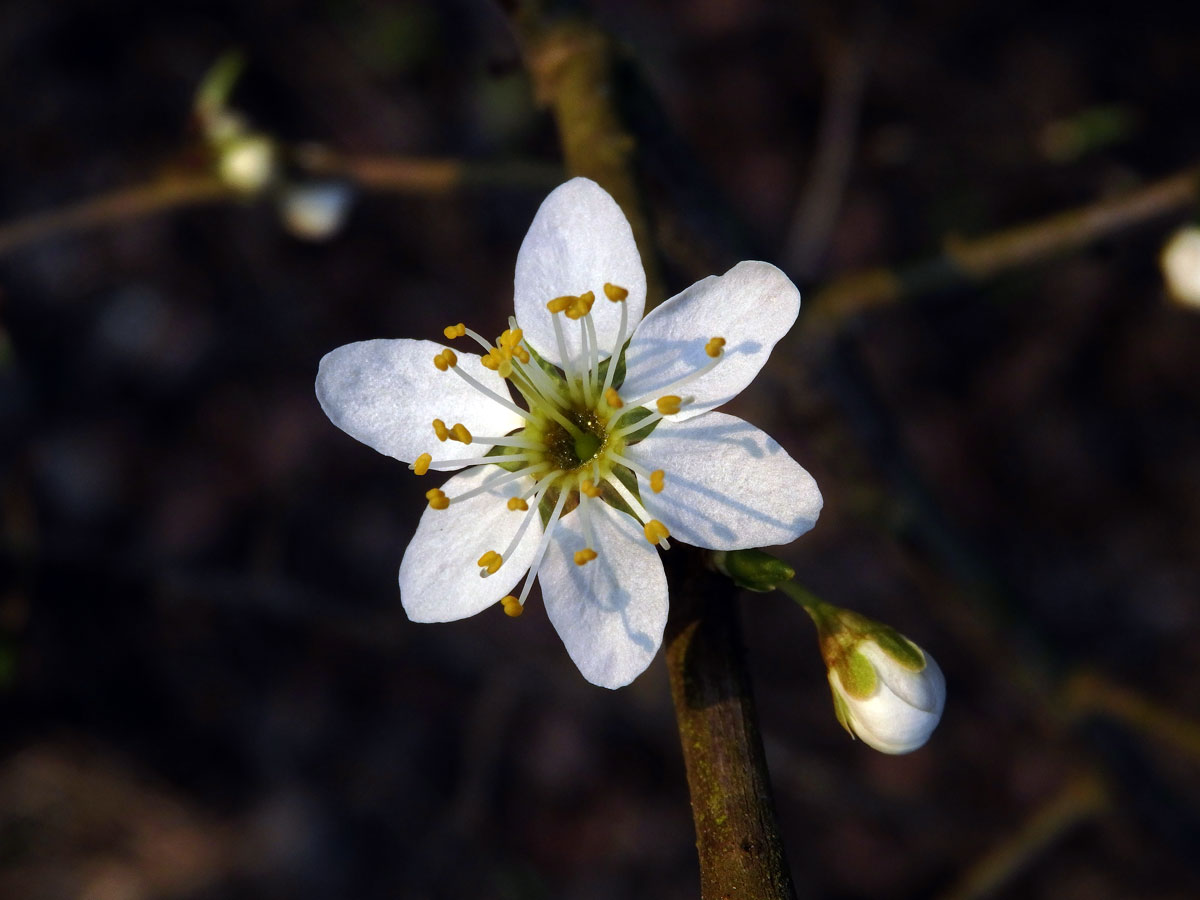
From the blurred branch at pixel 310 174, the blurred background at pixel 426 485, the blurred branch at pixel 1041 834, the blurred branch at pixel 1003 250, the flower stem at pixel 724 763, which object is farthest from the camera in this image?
the blurred background at pixel 426 485

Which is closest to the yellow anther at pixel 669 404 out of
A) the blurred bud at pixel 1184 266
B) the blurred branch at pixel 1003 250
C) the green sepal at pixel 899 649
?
the green sepal at pixel 899 649

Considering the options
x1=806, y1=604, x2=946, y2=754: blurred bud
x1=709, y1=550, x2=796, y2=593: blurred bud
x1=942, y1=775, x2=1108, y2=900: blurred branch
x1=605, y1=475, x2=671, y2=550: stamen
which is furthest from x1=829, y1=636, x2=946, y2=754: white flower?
x1=942, y1=775, x2=1108, y2=900: blurred branch

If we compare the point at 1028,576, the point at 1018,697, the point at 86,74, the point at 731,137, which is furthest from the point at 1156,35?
the point at 86,74

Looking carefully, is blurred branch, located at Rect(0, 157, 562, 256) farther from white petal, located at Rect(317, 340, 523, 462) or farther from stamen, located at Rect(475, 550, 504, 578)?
stamen, located at Rect(475, 550, 504, 578)

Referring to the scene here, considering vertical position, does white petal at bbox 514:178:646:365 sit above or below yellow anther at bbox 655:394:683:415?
above

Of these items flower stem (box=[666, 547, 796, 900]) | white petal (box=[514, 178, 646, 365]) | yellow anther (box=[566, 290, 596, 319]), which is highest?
white petal (box=[514, 178, 646, 365])

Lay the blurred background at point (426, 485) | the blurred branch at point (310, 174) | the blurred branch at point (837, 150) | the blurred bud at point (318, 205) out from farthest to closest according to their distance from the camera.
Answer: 1. the blurred background at point (426, 485)
2. the blurred branch at point (837, 150)
3. the blurred bud at point (318, 205)
4. the blurred branch at point (310, 174)

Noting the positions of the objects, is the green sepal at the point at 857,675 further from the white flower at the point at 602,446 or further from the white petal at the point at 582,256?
the white petal at the point at 582,256
